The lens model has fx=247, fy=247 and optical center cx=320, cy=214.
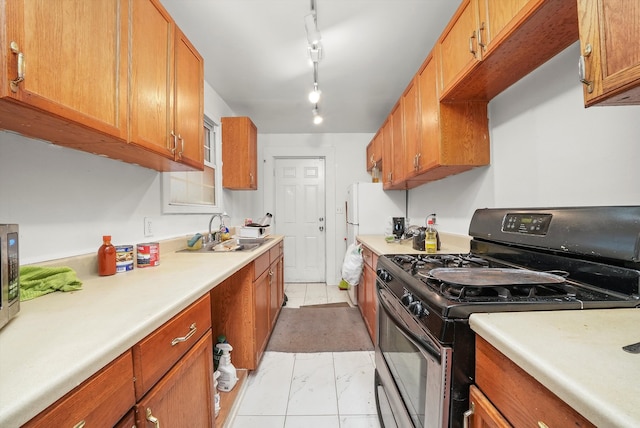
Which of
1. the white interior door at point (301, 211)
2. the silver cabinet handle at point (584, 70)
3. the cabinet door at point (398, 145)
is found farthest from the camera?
the white interior door at point (301, 211)

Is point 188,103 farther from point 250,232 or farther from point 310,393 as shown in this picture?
point 310,393

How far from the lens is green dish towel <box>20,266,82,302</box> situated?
31.6 inches

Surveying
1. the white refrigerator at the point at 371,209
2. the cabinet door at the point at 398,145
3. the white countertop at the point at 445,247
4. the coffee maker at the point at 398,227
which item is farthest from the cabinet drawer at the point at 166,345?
the white refrigerator at the point at 371,209

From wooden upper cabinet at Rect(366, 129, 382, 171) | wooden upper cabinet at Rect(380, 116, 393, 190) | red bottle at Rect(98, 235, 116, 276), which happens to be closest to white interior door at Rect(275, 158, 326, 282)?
wooden upper cabinet at Rect(366, 129, 382, 171)

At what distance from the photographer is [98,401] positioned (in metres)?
0.50

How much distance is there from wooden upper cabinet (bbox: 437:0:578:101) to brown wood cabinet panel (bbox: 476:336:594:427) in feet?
3.70

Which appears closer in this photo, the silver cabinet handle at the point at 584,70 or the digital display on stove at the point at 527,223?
the silver cabinet handle at the point at 584,70

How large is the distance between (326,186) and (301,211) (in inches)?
22.1

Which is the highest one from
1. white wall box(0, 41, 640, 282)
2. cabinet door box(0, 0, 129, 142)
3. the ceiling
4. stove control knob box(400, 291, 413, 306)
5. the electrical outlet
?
the ceiling

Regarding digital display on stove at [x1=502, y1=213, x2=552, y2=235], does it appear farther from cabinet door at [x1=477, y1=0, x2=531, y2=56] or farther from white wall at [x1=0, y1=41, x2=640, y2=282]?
cabinet door at [x1=477, y1=0, x2=531, y2=56]

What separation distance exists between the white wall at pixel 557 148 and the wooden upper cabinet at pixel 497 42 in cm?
10

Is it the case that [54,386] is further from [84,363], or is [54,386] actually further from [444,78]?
[444,78]

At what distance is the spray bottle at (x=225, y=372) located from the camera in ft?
4.97

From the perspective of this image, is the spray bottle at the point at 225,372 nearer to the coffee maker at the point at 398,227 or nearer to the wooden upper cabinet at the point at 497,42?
the coffee maker at the point at 398,227
